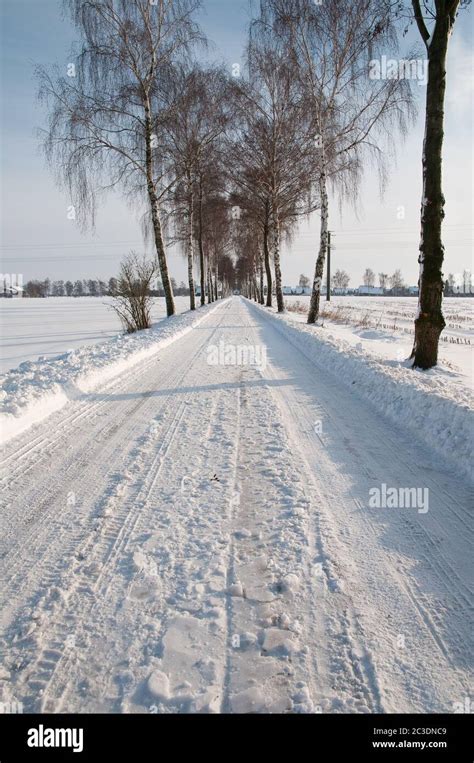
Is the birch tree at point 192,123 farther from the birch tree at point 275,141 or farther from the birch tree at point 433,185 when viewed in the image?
the birch tree at point 433,185

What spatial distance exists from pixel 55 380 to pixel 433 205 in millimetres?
6231

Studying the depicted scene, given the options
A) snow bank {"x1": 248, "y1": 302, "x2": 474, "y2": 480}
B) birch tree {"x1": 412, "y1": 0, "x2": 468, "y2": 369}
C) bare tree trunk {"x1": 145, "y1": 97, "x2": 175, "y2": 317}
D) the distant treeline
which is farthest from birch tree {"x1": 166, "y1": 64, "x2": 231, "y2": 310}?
the distant treeline

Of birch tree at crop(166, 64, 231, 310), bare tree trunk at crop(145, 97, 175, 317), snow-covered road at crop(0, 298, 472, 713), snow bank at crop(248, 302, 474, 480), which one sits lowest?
snow-covered road at crop(0, 298, 472, 713)

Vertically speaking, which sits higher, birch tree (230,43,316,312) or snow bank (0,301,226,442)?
birch tree (230,43,316,312)

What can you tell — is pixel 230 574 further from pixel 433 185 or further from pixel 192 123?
pixel 192 123

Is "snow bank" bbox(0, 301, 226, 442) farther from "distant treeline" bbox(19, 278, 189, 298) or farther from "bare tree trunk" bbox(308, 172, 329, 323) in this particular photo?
"distant treeline" bbox(19, 278, 189, 298)

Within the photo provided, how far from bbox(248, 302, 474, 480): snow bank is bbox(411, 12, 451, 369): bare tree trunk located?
2.47 feet

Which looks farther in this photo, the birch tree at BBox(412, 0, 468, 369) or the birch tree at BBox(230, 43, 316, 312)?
the birch tree at BBox(230, 43, 316, 312)

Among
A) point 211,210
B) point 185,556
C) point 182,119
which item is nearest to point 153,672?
point 185,556

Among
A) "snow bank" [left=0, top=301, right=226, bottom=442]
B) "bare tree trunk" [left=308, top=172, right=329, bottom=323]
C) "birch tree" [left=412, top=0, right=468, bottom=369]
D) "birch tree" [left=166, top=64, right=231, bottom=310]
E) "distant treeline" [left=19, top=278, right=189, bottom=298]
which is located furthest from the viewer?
"distant treeline" [left=19, top=278, right=189, bottom=298]

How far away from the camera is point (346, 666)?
1.67 meters

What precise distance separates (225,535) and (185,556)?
30 centimetres

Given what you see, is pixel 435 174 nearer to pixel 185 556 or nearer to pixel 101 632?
pixel 185 556

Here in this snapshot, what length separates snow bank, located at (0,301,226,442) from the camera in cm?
459
